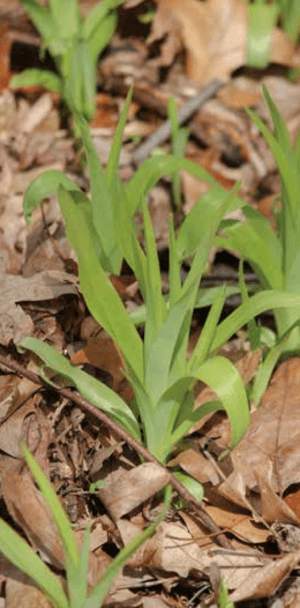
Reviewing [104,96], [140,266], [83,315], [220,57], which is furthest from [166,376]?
[220,57]

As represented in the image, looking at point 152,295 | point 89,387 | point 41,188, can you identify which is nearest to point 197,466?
point 89,387

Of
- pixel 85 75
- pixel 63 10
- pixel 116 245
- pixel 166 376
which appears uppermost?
pixel 63 10

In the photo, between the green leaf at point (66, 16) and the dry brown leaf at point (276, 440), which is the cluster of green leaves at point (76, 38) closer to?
the green leaf at point (66, 16)

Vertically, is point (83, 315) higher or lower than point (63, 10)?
lower

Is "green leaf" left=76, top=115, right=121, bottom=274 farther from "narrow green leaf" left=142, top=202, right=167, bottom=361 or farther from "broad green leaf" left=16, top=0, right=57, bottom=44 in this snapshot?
"broad green leaf" left=16, top=0, right=57, bottom=44

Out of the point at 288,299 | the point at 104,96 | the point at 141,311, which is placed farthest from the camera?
the point at 104,96

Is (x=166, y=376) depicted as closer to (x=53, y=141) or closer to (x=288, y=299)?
(x=288, y=299)
